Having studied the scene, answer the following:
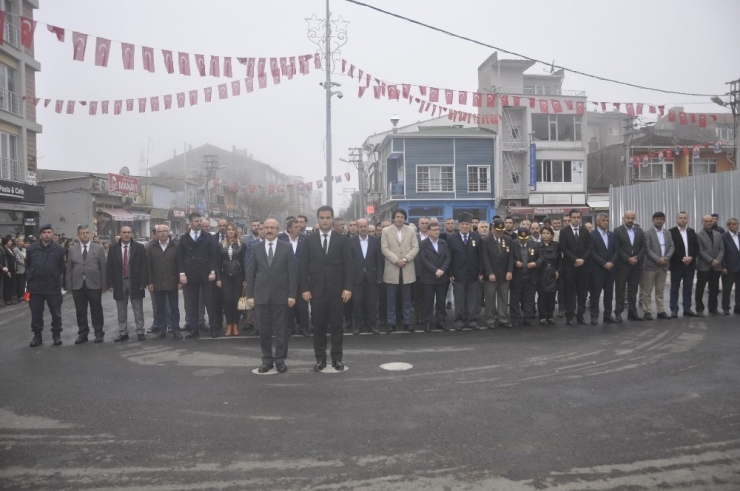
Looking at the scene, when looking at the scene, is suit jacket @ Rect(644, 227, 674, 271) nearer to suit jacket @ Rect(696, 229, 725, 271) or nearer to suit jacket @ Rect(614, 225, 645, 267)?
suit jacket @ Rect(614, 225, 645, 267)

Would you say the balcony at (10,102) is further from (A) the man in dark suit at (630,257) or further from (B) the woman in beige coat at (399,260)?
(A) the man in dark suit at (630,257)

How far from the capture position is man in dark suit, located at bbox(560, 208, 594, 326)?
426 inches

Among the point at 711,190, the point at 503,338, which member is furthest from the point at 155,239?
the point at 711,190

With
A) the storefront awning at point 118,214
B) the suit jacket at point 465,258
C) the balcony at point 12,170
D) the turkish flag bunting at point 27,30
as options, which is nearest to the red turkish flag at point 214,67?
the turkish flag bunting at point 27,30

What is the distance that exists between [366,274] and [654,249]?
561 cm

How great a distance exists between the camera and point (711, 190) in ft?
62.1

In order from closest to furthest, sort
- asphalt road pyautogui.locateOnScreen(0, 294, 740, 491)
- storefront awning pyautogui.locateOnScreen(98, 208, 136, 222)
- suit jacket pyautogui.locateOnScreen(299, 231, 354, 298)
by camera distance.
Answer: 1. asphalt road pyautogui.locateOnScreen(0, 294, 740, 491)
2. suit jacket pyautogui.locateOnScreen(299, 231, 354, 298)
3. storefront awning pyautogui.locateOnScreen(98, 208, 136, 222)

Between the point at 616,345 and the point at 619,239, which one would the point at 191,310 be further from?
the point at 619,239

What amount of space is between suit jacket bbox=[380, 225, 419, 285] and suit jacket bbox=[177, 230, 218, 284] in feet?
10.4

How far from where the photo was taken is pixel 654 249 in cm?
1111

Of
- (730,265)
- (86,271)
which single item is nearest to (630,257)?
(730,265)

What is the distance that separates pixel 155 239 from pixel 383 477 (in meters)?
7.87

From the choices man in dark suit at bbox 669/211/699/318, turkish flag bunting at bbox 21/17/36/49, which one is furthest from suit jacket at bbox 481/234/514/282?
turkish flag bunting at bbox 21/17/36/49

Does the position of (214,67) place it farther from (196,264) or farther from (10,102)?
(10,102)
